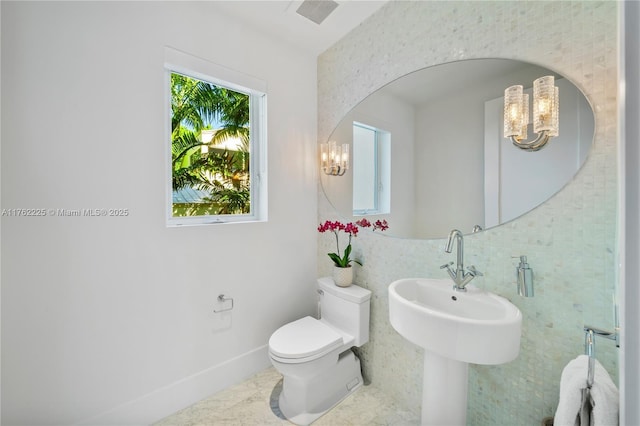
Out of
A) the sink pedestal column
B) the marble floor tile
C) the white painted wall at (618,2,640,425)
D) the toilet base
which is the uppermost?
the white painted wall at (618,2,640,425)

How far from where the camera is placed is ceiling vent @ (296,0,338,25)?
167 cm

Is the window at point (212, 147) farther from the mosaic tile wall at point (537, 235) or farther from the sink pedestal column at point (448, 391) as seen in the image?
the sink pedestal column at point (448, 391)

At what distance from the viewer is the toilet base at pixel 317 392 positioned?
1.55 m

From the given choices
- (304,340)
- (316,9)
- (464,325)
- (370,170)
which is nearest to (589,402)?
(464,325)

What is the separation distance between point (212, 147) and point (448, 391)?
189 centimetres

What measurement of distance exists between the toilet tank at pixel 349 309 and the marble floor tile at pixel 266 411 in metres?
0.34

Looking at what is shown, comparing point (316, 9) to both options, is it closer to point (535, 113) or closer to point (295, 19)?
point (295, 19)

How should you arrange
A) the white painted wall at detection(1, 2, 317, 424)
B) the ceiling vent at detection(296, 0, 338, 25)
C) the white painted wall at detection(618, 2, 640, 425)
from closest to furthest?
the white painted wall at detection(618, 2, 640, 425), the white painted wall at detection(1, 2, 317, 424), the ceiling vent at detection(296, 0, 338, 25)

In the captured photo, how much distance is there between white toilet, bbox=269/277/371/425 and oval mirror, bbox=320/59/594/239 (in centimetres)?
58

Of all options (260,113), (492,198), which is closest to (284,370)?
(492,198)

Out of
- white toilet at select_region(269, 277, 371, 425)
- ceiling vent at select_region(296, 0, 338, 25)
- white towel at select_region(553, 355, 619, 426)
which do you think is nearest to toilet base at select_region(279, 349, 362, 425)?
white toilet at select_region(269, 277, 371, 425)

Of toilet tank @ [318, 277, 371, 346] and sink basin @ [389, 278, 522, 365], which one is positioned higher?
sink basin @ [389, 278, 522, 365]

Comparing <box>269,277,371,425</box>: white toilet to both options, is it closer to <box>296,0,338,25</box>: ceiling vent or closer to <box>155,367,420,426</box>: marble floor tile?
<box>155,367,420,426</box>: marble floor tile

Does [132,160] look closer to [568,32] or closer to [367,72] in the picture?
[367,72]
